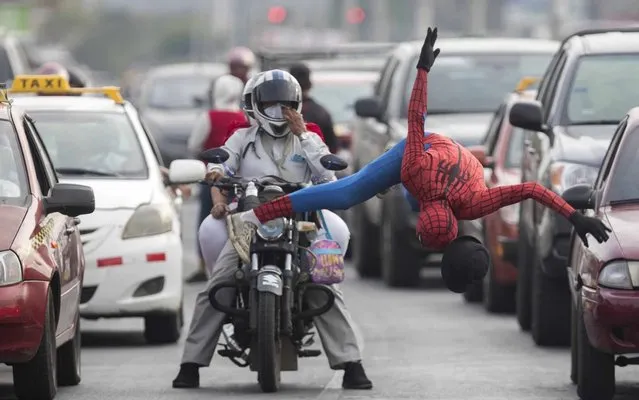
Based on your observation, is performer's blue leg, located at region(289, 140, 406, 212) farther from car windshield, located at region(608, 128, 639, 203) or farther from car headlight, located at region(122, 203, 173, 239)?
car headlight, located at region(122, 203, 173, 239)

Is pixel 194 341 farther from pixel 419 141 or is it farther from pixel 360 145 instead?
pixel 360 145

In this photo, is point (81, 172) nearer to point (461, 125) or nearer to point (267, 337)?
point (267, 337)

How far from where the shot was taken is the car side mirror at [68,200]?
12.2 meters

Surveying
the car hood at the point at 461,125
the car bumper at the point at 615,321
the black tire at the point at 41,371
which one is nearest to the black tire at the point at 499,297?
the car hood at the point at 461,125

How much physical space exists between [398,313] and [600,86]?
3.09 metres

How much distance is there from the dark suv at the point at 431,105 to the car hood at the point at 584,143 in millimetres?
4675

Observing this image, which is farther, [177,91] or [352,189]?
[177,91]

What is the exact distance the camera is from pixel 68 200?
12.2 meters

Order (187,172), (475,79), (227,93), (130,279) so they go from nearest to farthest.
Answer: (187,172) < (130,279) < (227,93) < (475,79)

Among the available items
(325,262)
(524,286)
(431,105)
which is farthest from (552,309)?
(431,105)

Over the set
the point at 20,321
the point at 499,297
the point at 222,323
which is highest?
the point at 20,321

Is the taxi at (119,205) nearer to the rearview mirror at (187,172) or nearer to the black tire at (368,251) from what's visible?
the rearview mirror at (187,172)

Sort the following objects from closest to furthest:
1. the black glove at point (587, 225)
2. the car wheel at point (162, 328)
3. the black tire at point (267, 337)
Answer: the black glove at point (587, 225)
the black tire at point (267, 337)
the car wheel at point (162, 328)

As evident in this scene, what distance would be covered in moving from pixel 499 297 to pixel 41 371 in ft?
24.3
